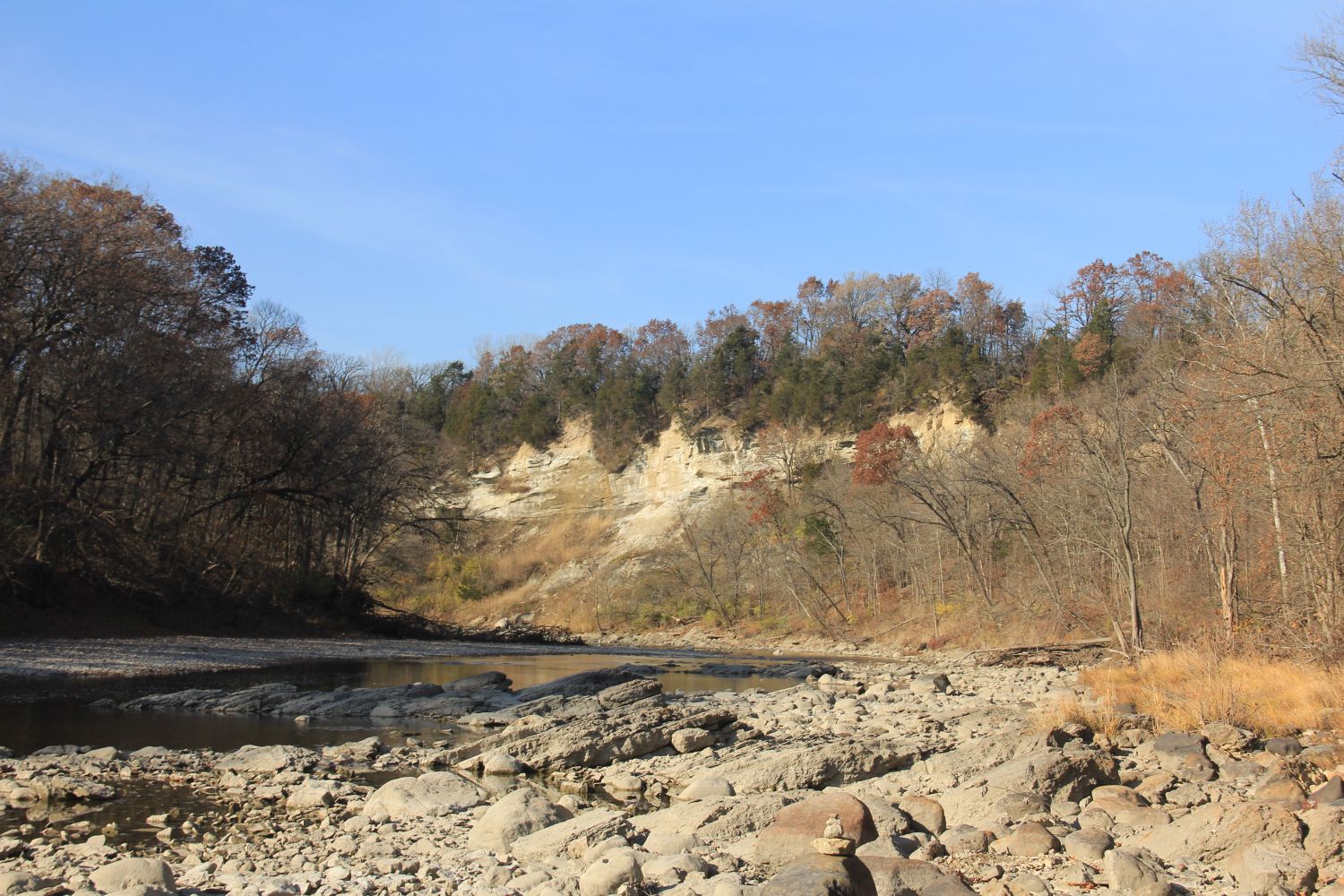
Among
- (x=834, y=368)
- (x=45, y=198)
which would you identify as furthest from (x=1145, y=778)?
(x=834, y=368)

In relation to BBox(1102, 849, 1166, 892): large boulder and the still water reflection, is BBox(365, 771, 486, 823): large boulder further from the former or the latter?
BBox(1102, 849, 1166, 892): large boulder

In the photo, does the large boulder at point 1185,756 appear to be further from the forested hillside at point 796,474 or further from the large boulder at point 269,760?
the large boulder at point 269,760

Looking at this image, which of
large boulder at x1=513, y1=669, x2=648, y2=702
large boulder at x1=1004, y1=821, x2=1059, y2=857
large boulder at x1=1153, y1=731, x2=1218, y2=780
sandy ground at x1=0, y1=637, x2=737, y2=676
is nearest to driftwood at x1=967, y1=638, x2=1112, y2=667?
large boulder at x1=513, y1=669, x2=648, y2=702

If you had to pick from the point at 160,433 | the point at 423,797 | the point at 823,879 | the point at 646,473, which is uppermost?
the point at 646,473

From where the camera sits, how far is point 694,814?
9.64 m

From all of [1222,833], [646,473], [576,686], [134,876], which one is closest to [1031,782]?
[1222,833]

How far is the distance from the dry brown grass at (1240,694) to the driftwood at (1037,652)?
10937 millimetres

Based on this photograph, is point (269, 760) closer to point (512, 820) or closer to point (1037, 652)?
point (512, 820)

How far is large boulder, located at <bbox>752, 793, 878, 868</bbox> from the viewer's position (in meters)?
8.32

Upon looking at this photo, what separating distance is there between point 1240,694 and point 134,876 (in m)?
12.8

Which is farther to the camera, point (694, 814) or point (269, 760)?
point (269, 760)

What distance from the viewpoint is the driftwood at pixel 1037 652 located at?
28.0m

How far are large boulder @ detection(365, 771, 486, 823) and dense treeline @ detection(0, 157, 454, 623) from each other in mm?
20800

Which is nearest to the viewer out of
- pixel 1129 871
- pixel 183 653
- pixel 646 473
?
pixel 1129 871
